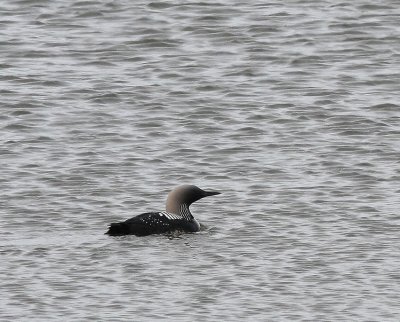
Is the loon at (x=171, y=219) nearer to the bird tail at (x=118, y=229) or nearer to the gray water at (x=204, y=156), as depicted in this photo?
the bird tail at (x=118, y=229)

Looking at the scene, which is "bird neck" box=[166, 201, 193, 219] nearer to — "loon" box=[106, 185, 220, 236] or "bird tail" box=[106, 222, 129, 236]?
"loon" box=[106, 185, 220, 236]

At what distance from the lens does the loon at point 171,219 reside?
1436 centimetres

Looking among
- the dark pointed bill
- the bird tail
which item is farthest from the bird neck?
the bird tail

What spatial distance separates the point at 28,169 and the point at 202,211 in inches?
90.7

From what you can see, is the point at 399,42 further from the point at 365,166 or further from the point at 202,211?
the point at 202,211

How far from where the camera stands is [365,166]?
1723 cm

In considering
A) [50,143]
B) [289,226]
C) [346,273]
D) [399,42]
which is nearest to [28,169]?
[50,143]

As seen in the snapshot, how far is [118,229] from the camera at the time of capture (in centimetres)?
1424

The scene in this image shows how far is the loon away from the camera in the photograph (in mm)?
14359

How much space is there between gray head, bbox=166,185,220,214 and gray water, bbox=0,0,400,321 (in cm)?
33

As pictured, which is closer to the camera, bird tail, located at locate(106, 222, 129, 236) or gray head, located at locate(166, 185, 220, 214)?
bird tail, located at locate(106, 222, 129, 236)

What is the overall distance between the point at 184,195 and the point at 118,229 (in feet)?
4.21

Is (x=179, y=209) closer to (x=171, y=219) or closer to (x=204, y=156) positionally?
(x=171, y=219)

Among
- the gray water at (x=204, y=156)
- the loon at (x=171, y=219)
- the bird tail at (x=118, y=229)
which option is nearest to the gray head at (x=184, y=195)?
the loon at (x=171, y=219)
